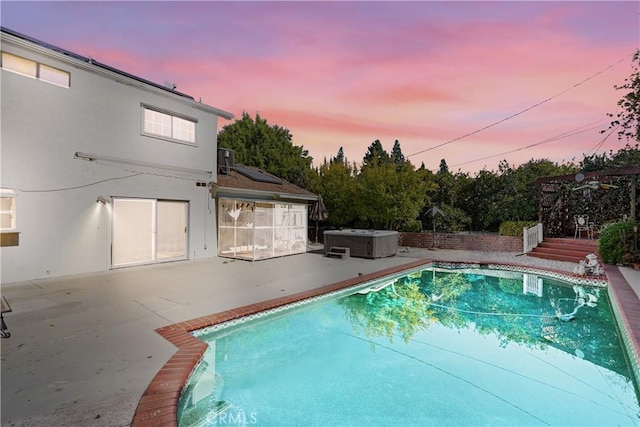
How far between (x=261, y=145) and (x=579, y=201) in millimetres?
26626

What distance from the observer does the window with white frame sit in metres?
7.45

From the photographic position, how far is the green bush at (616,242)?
10750mm

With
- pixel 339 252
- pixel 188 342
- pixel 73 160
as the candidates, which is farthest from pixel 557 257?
pixel 73 160

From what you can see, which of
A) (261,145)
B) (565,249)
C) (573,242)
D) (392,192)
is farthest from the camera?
(261,145)

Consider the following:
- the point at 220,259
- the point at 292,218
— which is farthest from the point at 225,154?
the point at 220,259

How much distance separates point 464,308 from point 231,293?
556 cm

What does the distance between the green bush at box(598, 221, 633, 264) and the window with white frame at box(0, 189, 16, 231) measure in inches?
700

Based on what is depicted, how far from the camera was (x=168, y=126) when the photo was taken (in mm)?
11023

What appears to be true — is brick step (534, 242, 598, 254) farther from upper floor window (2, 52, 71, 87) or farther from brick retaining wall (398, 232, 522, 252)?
upper floor window (2, 52, 71, 87)

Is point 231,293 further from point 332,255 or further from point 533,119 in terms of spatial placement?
point 533,119

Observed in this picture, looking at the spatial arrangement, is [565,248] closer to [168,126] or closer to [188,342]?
[188,342]

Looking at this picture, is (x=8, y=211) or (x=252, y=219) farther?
(x=252, y=219)

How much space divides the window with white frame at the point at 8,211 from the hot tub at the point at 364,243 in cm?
1002

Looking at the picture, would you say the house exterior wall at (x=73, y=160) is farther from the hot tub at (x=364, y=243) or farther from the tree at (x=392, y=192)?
the tree at (x=392, y=192)
